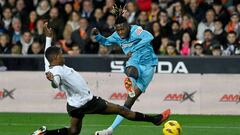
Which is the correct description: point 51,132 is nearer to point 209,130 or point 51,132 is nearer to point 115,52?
point 209,130

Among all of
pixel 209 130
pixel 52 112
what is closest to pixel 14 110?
pixel 52 112

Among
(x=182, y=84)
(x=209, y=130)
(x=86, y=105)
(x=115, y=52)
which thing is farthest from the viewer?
(x=115, y=52)

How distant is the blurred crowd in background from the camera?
19.2m

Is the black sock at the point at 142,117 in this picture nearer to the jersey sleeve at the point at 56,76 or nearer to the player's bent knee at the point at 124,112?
the player's bent knee at the point at 124,112

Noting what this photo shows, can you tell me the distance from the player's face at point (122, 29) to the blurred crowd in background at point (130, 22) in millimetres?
4555

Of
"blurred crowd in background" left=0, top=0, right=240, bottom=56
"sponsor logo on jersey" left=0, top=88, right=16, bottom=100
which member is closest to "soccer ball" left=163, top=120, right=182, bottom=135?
"blurred crowd in background" left=0, top=0, right=240, bottom=56

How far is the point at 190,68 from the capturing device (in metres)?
18.0

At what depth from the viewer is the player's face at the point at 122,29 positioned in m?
14.0

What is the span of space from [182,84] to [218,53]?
130cm

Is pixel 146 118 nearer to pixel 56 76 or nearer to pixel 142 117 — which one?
pixel 142 117

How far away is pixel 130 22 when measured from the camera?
807 inches

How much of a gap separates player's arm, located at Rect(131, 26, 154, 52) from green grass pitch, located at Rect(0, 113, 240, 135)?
1600 millimetres

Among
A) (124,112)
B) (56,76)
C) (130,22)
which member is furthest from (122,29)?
(130,22)

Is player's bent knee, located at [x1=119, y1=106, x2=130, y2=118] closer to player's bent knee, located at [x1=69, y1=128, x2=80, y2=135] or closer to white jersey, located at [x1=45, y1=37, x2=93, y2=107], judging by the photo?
white jersey, located at [x1=45, y1=37, x2=93, y2=107]
